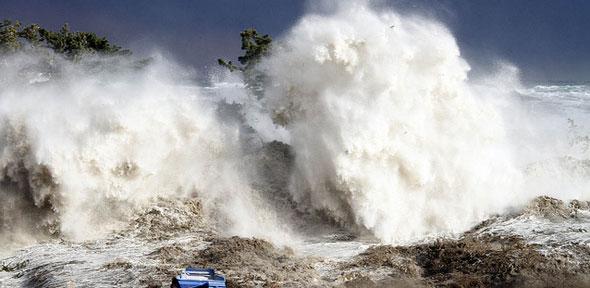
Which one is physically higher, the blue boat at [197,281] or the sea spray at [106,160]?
the sea spray at [106,160]

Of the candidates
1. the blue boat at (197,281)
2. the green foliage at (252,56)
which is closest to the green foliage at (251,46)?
the green foliage at (252,56)

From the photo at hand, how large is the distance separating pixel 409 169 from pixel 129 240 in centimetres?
797

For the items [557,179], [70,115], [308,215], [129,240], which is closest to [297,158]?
[308,215]

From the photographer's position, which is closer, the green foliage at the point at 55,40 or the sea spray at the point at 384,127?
the sea spray at the point at 384,127

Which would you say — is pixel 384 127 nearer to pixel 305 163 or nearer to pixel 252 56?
pixel 305 163

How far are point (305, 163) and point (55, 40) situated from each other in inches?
866

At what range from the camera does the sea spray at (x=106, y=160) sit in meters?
17.0

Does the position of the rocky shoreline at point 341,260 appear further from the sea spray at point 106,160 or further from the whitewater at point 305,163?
the sea spray at point 106,160

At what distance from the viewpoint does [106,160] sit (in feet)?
58.2

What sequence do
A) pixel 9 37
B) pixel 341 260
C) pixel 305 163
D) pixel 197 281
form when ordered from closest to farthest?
pixel 197 281 < pixel 341 260 < pixel 305 163 < pixel 9 37

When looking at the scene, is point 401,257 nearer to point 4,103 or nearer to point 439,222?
point 439,222

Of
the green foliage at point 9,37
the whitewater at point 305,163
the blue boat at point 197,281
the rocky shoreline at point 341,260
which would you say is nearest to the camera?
the blue boat at point 197,281

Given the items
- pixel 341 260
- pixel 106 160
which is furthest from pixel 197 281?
pixel 106 160

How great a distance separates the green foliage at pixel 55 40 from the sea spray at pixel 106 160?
1430 centimetres
